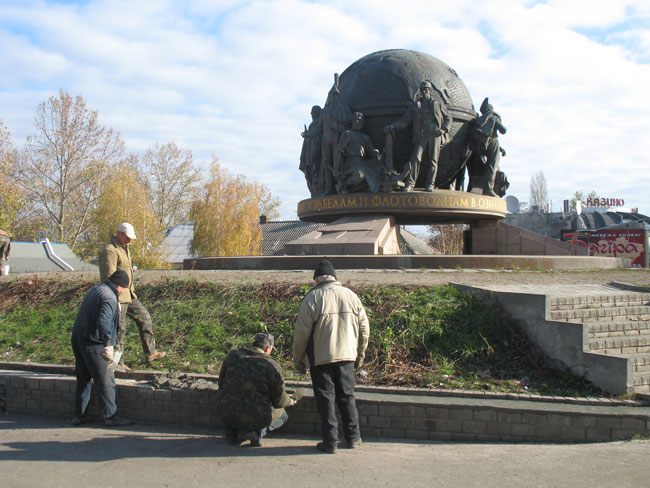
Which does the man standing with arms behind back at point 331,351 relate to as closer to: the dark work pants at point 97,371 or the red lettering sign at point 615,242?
the dark work pants at point 97,371

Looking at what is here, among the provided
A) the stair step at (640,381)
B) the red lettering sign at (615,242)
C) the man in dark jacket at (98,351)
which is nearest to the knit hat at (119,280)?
the man in dark jacket at (98,351)

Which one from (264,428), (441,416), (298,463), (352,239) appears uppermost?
(352,239)

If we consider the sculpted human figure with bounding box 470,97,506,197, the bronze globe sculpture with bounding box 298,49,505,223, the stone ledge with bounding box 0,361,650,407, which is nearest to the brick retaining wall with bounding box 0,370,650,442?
the stone ledge with bounding box 0,361,650,407

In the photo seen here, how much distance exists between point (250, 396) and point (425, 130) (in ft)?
39.0

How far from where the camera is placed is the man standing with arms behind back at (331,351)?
4734 mm

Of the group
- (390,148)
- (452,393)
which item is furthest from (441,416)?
(390,148)

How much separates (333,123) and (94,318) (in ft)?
38.0

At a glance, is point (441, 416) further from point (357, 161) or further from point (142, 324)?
point (357, 161)

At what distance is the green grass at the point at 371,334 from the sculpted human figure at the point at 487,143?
978cm

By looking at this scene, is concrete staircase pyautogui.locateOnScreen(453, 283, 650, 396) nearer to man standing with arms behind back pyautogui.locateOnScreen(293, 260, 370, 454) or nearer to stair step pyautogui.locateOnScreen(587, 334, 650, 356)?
stair step pyautogui.locateOnScreen(587, 334, 650, 356)

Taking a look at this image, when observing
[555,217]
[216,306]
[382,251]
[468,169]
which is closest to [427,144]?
[468,169]

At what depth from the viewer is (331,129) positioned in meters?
16.2

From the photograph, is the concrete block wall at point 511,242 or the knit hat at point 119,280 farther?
the concrete block wall at point 511,242

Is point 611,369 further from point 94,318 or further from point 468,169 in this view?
point 468,169
